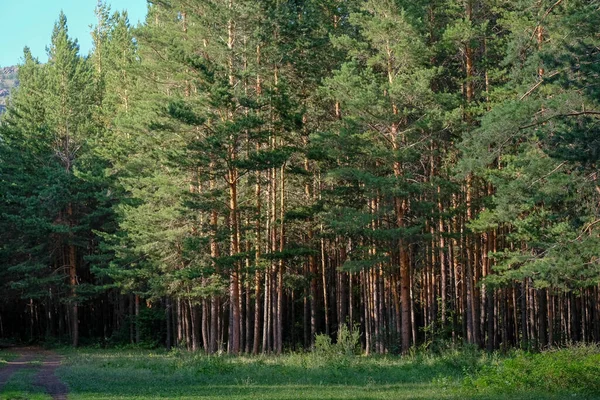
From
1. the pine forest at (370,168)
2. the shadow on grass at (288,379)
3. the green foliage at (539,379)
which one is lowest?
the shadow on grass at (288,379)

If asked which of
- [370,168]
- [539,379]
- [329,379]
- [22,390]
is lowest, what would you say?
[329,379]

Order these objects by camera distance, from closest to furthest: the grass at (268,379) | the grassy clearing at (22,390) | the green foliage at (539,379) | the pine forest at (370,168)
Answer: the green foliage at (539,379) → the grassy clearing at (22,390) → the grass at (268,379) → the pine forest at (370,168)

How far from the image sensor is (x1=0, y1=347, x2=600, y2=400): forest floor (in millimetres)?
16750

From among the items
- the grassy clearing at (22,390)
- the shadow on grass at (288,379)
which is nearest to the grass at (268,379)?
the shadow on grass at (288,379)

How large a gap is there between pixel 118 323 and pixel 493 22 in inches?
1446

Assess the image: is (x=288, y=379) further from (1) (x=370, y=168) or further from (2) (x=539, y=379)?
(1) (x=370, y=168)

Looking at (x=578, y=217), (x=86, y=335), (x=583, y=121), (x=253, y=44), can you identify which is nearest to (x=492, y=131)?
(x=583, y=121)

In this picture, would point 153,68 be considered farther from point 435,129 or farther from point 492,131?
point 492,131

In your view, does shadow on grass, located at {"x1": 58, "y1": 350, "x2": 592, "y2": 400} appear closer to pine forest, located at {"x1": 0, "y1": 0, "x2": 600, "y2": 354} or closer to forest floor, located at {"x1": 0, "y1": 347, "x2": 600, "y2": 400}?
forest floor, located at {"x1": 0, "y1": 347, "x2": 600, "y2": 400}

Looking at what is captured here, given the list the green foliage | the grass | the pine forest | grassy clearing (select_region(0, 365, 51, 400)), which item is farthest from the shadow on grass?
the pine forest

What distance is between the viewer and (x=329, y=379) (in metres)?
20.7

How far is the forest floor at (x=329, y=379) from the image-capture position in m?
16.8

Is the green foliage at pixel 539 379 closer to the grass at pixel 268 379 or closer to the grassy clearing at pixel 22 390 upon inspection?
the grass at pixel 268 379

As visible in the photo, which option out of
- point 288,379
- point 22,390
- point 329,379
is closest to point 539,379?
point 329,379
